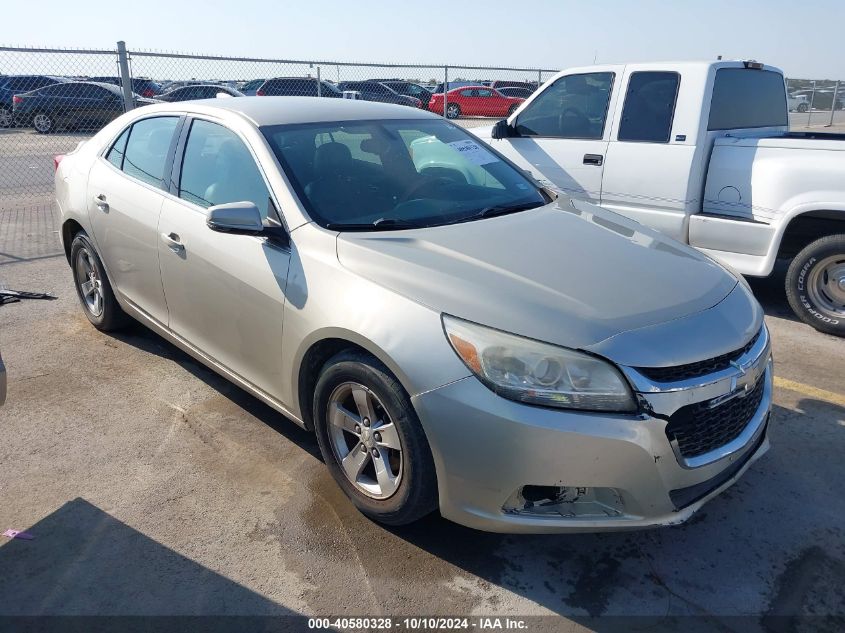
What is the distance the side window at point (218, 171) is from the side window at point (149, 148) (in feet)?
0.80

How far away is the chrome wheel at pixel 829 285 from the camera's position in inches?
203

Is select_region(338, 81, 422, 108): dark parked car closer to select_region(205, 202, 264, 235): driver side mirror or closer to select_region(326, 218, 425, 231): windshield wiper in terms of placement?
select_region(326, 218, 425, 231): windshield wiper

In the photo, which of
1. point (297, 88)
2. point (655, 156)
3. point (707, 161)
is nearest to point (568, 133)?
point (655, 156)

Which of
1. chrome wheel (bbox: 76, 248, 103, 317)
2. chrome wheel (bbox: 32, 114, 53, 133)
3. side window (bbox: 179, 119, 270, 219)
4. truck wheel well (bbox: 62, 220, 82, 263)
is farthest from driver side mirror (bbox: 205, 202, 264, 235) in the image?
chrome wheel (bbox: 32, 114, 53, 133)

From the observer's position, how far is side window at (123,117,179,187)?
4027mm

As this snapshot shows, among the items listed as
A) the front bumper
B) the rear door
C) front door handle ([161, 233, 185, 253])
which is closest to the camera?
the front bumper

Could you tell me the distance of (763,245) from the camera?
5.24 m

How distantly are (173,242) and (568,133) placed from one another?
13.1ft

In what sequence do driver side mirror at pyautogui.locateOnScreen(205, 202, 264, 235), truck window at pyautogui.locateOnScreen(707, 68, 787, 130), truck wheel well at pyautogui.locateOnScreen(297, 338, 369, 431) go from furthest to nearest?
1. truck window at pyautogui.locateOnScreen(707, 68, 787, 130)
2. driver side mirror at pyautogui.locateOnScreen(205, 202, 264, 235)
3. truck wheel well at pyautogui.locateOnScreen(297, 338, 369, 431)

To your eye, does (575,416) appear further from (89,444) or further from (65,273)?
(65,273)

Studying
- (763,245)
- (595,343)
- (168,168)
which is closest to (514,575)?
(595,343)

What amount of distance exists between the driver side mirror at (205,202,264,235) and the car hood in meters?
0.41

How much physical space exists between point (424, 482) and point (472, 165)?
2.03 metres

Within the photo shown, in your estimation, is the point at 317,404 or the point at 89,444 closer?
the point at 317,404
